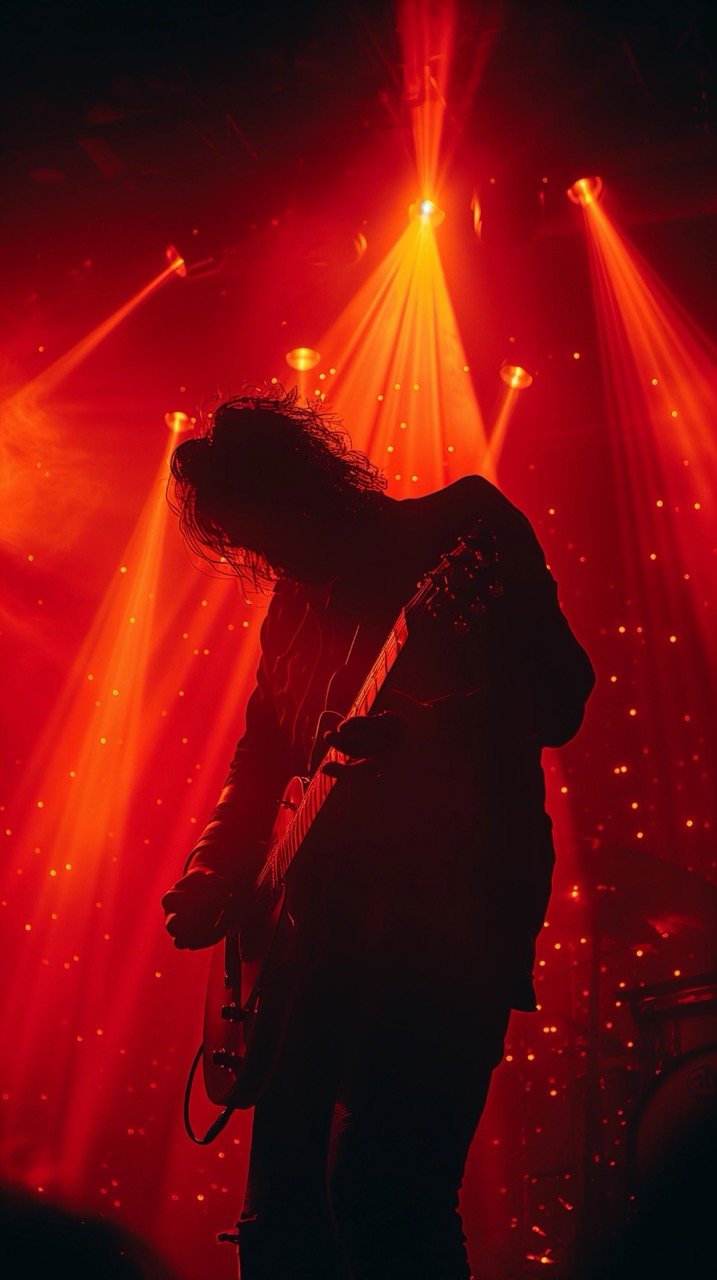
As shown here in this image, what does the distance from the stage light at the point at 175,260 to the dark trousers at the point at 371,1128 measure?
503 centimetres

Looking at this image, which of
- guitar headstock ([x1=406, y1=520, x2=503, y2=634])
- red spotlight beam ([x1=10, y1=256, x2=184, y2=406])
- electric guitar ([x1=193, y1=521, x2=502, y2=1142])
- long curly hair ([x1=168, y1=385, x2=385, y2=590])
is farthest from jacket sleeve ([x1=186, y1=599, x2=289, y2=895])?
red spotlight beam ([x1=10, y1=256, x2=184, y2=406])

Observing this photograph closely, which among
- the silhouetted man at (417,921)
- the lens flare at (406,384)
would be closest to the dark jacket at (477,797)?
the silhouetted man at (417,921)

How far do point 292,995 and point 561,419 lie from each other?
4.85 m

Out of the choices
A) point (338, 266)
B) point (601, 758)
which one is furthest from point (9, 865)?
point (338, 266)

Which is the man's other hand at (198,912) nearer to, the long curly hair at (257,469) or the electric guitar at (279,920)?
the electric guitar at (279,920)

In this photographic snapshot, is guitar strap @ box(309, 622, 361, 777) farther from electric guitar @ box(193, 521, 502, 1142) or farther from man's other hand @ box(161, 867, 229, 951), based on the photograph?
man's other hand @ box(161, 867, 229, 951)

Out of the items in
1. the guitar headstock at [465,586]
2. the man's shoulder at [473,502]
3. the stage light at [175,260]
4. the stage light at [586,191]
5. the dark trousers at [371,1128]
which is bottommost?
the dark trousers at [371,1128]

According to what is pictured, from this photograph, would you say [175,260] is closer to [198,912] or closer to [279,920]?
[198,912]

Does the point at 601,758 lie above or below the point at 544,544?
below

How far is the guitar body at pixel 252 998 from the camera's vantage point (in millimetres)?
1572

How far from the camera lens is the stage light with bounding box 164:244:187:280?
17.9 feet

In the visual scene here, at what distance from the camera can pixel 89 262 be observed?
5.55 meters

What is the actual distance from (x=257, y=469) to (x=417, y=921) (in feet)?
4.88

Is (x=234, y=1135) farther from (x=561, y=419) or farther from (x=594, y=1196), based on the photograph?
(x=561, y=419)
